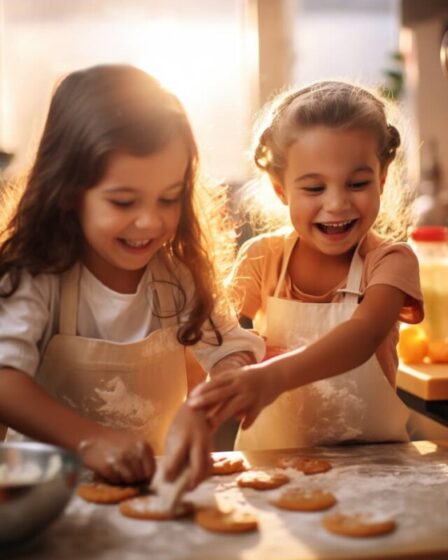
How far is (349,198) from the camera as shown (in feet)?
4.75

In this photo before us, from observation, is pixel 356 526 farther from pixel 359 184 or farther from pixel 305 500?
pixel 359 184

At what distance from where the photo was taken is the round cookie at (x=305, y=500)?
3.31 feet

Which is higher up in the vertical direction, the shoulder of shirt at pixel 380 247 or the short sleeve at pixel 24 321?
the shoulder of shirt at pixel 380 247

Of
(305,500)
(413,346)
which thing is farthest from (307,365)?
(413,346)

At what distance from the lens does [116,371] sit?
4.55 ft

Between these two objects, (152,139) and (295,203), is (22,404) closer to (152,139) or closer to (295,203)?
(152,139)

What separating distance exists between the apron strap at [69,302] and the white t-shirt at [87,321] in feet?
0.03

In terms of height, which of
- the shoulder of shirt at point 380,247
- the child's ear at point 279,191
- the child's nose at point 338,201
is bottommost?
the shoulder of shirt at point 380,247

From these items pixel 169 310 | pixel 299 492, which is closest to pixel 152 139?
pixel 169 310

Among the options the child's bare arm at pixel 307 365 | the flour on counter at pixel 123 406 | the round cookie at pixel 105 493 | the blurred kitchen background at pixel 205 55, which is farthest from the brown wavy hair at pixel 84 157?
the blurred kitchen background at pixel 205 55

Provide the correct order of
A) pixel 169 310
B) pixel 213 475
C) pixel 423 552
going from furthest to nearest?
pixel 169 310 → pixel 213 475 → pixel 423 552

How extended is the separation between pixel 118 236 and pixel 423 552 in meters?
0.63

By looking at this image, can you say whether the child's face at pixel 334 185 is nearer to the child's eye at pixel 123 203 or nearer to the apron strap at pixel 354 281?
the apron strap at pixel 354 281

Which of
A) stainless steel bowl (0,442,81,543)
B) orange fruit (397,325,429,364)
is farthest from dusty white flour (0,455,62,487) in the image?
orange fruit (397,325,429,364)
